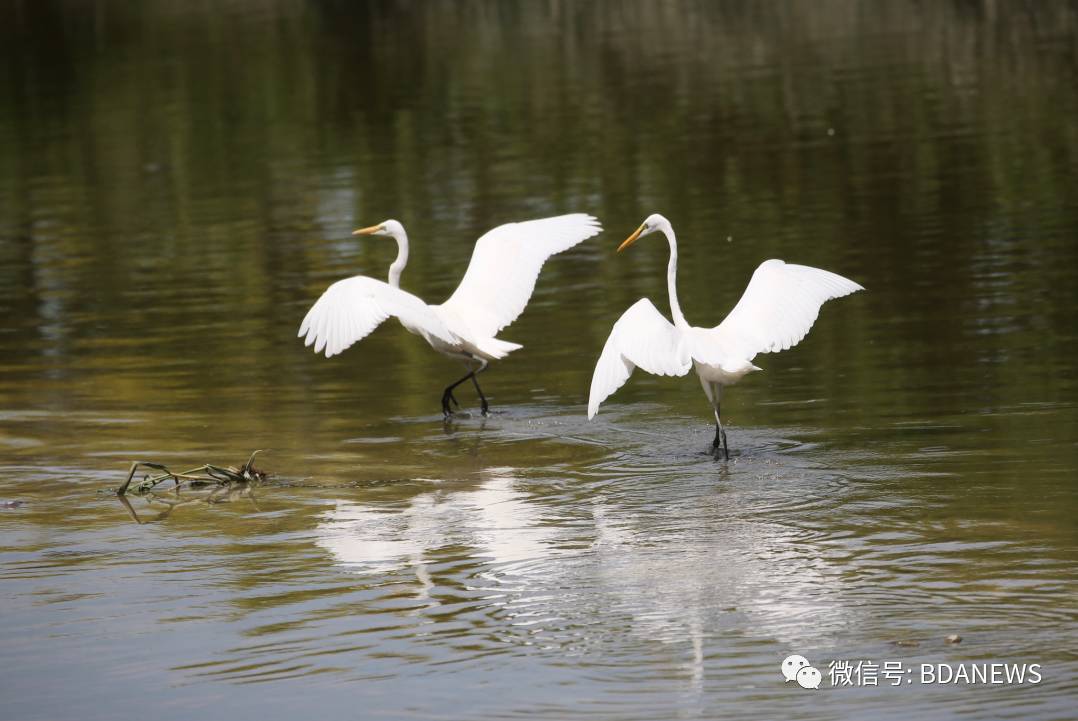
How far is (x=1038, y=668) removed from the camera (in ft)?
22.1

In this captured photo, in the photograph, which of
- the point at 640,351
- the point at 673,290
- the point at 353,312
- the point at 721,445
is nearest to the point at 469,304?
the point at 353,312

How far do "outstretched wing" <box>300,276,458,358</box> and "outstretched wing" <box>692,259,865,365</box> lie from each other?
2.18 m

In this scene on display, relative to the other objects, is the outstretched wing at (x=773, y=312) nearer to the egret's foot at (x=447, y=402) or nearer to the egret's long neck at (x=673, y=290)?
the egret's long neck at (x=673, y=290)

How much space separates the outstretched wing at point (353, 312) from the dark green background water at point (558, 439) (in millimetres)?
727

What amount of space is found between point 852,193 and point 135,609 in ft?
50.6

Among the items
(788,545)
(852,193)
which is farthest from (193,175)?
(788,545)

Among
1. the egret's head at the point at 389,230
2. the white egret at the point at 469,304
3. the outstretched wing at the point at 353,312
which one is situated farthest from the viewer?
the egret's head at the point at 389,230

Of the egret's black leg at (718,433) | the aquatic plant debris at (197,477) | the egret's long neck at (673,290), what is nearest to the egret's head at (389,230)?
the egret's long neck at (673,290)

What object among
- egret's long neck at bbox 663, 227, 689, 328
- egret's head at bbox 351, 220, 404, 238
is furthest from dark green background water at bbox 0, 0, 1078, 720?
egret's head at bbox 351, 220, 404, 238

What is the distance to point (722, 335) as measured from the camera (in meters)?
10.5

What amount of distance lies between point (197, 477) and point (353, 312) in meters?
1.54

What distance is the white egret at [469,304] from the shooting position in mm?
11461

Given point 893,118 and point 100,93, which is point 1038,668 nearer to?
point 893,118

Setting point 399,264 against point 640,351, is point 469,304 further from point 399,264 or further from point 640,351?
point 640,351
